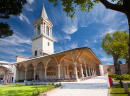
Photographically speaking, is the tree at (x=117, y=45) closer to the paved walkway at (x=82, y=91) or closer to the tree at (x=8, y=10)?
the paved walkway at (x=82, y=91)

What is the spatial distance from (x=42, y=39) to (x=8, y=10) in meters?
20.2

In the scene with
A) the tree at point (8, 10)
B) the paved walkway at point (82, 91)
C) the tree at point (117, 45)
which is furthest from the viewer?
the tree at point (117, 45)

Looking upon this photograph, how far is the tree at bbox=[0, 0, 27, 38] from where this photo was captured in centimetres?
730

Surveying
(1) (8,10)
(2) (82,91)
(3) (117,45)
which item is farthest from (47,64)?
(3) (117,45)

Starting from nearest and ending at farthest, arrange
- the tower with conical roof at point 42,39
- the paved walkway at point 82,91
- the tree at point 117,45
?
the paved walkway at point 82,91 < the tree at point 117,45 < the tower with conical roof at point 42,39

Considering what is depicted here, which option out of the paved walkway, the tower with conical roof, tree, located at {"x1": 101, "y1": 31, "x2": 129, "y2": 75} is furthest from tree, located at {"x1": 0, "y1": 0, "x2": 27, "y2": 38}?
tree, located at {"x1": 101, "y1": 31, "x2": 129, "y2": 75}

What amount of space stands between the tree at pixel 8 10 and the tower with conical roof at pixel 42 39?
19.2 m

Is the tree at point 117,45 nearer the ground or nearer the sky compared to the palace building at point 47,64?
nearer the sky

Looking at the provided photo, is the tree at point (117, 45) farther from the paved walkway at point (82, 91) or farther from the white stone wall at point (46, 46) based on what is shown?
the white stone wall at point (46, 46)

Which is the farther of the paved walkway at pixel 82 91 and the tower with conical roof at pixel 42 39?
the tower with conical roof at pixel 42 39

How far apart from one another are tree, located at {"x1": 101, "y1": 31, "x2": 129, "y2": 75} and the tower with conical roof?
18.3 m

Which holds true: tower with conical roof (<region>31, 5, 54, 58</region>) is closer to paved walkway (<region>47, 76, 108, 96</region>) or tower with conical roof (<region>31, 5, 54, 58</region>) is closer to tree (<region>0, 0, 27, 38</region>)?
tree (<region>0, 0, 27, 38</region>)

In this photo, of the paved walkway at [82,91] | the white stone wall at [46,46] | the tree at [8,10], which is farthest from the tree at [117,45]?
the tree at [8,10]

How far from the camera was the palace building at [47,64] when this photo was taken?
1498 centimetres
